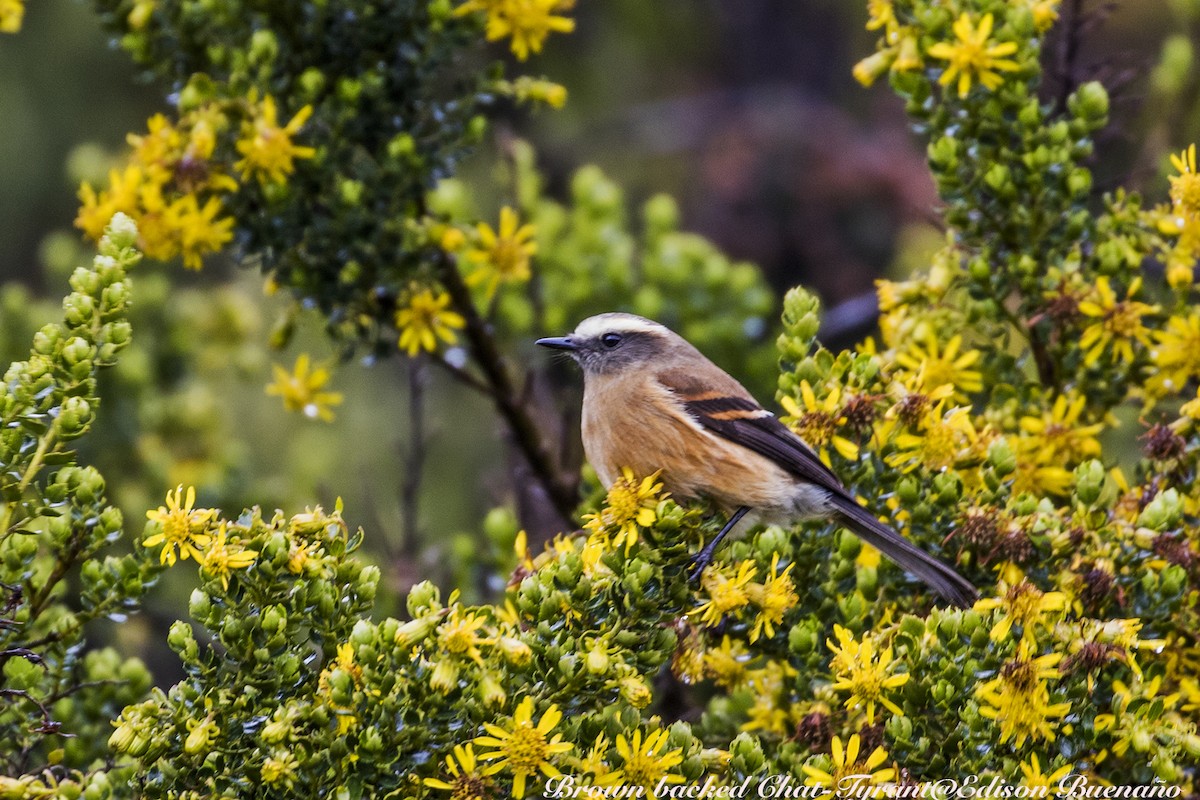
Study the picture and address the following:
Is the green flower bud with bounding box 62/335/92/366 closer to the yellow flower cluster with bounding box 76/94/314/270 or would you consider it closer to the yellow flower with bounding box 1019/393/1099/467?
the yellow flower cluster with bounding box 76/94/314/270

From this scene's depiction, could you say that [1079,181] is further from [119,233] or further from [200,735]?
[200,735]

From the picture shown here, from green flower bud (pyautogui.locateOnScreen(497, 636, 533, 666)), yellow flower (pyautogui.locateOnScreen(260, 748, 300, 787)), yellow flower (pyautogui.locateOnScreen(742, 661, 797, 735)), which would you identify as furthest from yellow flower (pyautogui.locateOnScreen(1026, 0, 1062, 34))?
yellow flower (pyautogui.locateOnScreen(260, 748, 300, 787))

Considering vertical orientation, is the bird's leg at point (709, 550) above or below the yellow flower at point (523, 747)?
above

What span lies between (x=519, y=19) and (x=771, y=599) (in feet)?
8.66

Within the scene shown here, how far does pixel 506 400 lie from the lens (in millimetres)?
5598

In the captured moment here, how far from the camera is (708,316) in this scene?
22.1 ft

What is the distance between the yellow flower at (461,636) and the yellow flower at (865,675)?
1.00 meters

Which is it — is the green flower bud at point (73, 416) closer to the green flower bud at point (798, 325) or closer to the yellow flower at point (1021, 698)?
the green flower bud at point (798, 325)

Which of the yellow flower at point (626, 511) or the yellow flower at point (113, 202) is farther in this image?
the yellow flower at point (113, 202)

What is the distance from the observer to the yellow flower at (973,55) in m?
4.33

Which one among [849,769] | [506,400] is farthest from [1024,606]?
[506,400]

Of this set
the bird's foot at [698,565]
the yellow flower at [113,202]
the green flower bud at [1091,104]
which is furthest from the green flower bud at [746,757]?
the yellow flower at [113,202]

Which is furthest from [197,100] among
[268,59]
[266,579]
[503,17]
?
[266,579]

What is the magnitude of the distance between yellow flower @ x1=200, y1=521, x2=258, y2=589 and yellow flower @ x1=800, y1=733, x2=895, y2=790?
5.22 ft
